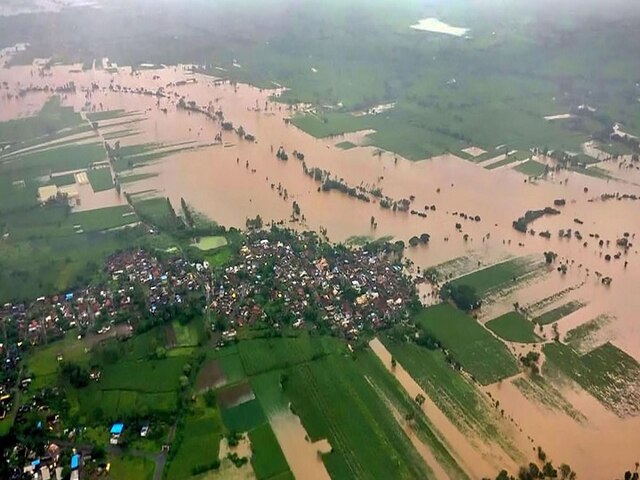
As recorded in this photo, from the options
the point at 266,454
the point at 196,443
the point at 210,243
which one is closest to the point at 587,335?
the point at 266,454

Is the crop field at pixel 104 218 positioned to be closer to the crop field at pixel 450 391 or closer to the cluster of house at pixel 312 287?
the cluster of house at pixel 312 287

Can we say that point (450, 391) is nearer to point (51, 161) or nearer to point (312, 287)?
point (312, 287)

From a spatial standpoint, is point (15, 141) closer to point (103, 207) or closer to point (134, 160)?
point (134, 160)

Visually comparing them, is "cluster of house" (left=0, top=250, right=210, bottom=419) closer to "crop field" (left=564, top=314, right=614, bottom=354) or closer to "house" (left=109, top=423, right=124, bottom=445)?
"house" (left=109, top=423, right=124, bottom=445)

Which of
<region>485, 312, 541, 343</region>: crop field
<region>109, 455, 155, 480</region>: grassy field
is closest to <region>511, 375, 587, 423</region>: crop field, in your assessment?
<region>485, 312, 541, 343</region>: crop field

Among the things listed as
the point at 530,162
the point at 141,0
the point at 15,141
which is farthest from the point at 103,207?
the point at 141,0

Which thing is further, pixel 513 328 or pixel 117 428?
pixel 513 328

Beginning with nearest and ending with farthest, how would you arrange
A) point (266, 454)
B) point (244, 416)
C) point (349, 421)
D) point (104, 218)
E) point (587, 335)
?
point (266, 454) < point (349, 421) < point (244, 416) < point (587, 335) < point (104, 218)

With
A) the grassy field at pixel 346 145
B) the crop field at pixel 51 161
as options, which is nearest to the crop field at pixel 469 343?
the grassy field at pixel 346 145
